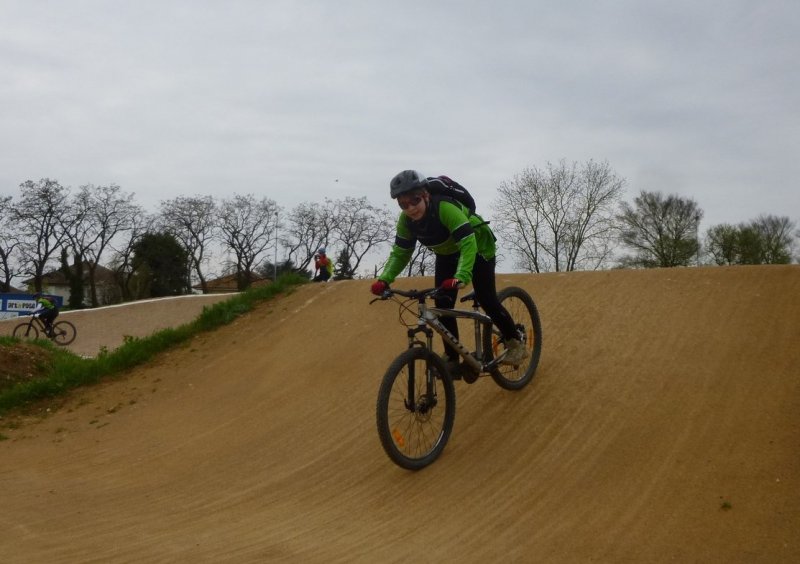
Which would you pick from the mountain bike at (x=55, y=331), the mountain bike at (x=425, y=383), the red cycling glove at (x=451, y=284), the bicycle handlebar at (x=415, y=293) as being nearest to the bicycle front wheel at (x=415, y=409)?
the mountain bike at (x=425, y=383)

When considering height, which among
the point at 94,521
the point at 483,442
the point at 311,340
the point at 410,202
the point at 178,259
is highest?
the point at 178,259

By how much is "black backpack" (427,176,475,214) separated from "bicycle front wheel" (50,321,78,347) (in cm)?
1857

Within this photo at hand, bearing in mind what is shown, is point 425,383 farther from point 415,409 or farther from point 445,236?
point 445,236

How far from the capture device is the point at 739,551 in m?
3.40

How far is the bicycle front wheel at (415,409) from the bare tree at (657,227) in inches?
1566

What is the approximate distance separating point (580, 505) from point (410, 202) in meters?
2.35

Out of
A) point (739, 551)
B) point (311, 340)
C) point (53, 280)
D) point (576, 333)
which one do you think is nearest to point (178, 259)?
point (53, 280)

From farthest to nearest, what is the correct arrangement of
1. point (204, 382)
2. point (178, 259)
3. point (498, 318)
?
point (178, 259) < point (204, 382) < point (498, 318)

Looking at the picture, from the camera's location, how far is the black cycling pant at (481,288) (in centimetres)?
544

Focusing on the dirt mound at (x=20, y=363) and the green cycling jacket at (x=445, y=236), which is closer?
the green cycling jacket at (x=445, y=236)

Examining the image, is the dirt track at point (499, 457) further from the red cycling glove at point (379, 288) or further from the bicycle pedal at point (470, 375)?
the red cycling glove at point (379, 288)

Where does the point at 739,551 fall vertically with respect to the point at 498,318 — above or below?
below

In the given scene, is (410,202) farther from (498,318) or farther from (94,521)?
(94,521)

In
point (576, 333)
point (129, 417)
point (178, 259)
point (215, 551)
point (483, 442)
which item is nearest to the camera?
point (215, 551)
